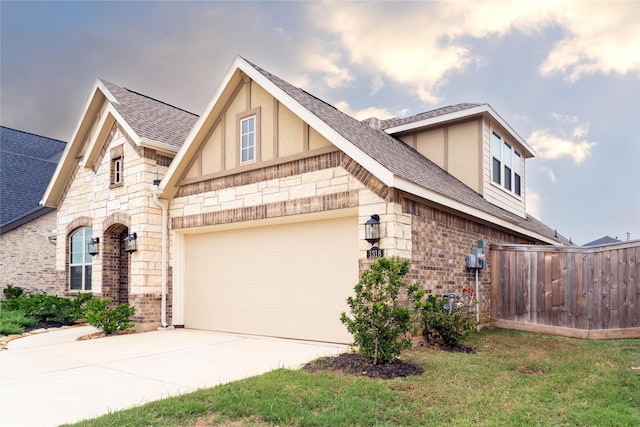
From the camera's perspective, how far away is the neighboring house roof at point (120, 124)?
12.0 metres

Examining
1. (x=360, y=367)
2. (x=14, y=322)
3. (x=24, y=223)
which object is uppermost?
(x=24, y=223)

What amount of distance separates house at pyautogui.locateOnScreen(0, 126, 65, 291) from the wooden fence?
54.1 ft

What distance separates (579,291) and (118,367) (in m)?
8.97

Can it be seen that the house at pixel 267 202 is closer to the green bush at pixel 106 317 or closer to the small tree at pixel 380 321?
the green bush at pixel 106 317

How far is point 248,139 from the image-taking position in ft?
34.1

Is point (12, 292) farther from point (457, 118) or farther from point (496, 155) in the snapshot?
point (496, 155)

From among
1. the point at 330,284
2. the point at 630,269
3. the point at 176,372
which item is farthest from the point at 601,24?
the point at 176,372

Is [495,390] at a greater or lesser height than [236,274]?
lesser

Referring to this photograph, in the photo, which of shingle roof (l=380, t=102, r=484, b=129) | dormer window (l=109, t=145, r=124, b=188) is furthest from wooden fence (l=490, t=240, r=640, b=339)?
dormer window (l=109, t=145, r=124, b=188)

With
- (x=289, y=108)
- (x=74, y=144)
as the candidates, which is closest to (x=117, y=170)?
(x=74, y=144)

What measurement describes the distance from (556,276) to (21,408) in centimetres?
978

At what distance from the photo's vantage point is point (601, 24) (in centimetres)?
1201

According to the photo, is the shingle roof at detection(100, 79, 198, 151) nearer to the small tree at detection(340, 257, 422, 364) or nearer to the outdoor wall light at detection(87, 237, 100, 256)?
the outdoor wall light at detection(87, 237, 100, 256)

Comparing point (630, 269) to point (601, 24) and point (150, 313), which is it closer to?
point (601, 24)
